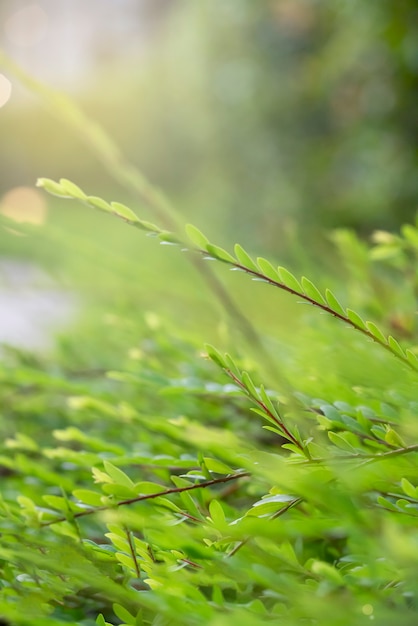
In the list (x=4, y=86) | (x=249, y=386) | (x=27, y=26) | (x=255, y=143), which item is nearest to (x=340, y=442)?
(x=249, y=386)

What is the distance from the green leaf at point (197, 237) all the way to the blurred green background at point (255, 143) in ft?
0.14

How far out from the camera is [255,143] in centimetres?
285

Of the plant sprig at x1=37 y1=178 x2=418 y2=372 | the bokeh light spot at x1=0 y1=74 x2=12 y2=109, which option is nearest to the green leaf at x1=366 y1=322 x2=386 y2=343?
the plant sprig at x1=37 y1=178 x2=418 y2=372

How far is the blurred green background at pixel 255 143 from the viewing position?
1.52 feet

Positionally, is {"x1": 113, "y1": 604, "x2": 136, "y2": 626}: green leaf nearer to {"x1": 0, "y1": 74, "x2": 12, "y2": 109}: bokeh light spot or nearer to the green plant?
the green plant

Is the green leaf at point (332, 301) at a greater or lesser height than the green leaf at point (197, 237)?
lesser

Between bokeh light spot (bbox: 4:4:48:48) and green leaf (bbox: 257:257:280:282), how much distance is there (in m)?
6.78

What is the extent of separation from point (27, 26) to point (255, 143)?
449 centimetres

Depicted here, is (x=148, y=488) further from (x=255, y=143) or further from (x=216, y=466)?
(x=255, y=143)

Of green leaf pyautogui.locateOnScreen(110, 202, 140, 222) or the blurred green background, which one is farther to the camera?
the blurred green background

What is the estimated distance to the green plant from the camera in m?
0.15

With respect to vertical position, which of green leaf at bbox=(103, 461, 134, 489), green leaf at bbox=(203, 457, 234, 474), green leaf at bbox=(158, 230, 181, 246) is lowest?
green leaf at bbox=(103, 461, 134, 489)

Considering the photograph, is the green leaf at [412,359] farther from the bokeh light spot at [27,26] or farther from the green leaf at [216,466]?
the bokeh light spot at [27,26]

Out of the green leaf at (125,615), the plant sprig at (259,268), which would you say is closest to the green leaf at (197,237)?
the plant sprig at (259,268)
